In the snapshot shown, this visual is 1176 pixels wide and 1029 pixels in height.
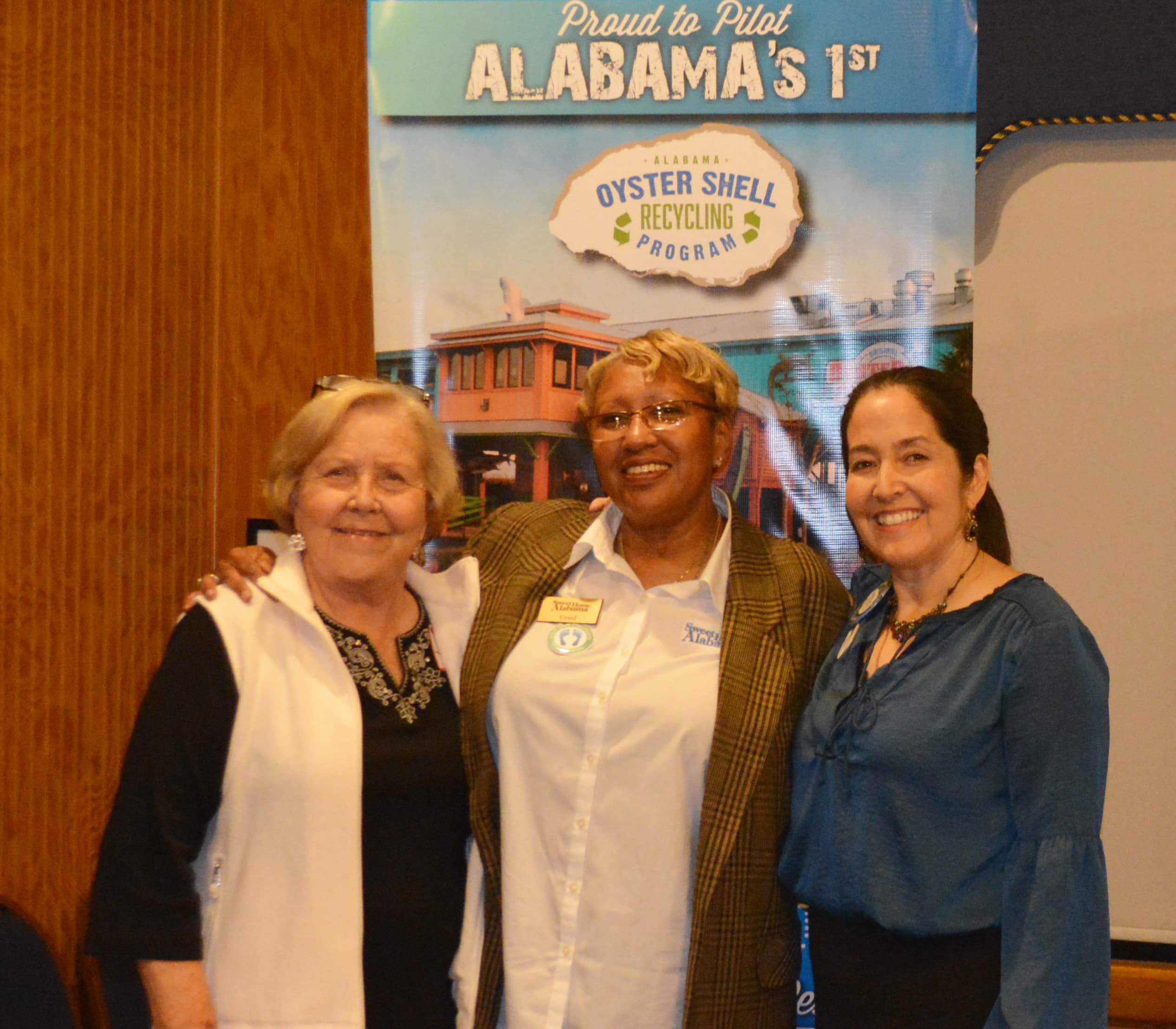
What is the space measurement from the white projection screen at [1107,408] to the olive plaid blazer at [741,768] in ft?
3.70

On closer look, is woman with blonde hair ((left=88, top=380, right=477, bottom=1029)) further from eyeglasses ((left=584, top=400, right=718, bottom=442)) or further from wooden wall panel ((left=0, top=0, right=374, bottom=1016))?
wooden wall panel ((left=0, top=0, right=374, bottom=1016))

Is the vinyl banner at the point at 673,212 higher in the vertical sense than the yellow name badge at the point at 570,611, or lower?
higher

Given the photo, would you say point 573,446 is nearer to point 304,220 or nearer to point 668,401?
point 668,401

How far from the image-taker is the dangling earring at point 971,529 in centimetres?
188

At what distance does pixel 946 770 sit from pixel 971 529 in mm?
417

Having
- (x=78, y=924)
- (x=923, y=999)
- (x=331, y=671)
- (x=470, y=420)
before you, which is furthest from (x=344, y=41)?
(x=923, y=999)

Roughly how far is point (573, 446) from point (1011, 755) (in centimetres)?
146

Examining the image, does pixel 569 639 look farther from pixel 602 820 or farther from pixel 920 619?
pixel 920 619

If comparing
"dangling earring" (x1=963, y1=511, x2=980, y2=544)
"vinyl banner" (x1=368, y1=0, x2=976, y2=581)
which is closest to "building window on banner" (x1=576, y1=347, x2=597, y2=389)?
"vinyl banner" (x1=368, y1=0, x2=976, y2=581)

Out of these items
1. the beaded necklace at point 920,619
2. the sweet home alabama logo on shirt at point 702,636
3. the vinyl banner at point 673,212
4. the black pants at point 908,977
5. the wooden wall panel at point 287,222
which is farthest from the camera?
the wooden wall panel at point 287,222

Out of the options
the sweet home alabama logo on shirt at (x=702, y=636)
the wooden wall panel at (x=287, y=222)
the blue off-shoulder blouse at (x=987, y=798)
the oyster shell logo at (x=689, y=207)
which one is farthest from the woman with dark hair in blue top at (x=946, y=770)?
the wooden wall panel at (x=287, y=222)

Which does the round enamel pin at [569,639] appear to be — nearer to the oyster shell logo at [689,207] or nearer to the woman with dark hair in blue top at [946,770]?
the woman with dark hair in blue top at [946,770]

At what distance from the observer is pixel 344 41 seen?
3.00 metres

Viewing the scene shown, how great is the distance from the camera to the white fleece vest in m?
1.79
